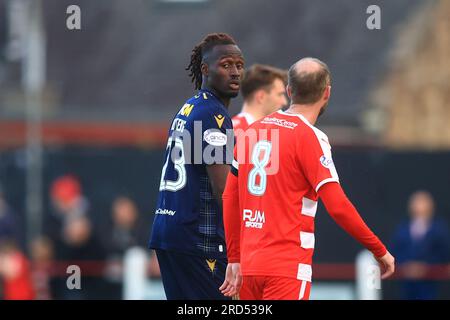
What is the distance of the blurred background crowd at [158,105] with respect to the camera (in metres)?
17.4

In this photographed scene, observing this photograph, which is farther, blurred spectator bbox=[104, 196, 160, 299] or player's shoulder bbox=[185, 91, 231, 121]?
blurred spectator bbox=[104, 196, 160, 299]

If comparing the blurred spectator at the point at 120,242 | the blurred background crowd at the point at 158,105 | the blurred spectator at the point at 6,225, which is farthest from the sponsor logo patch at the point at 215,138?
the blurred spectator at the point at 6,225

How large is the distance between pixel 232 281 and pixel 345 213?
0.79 m

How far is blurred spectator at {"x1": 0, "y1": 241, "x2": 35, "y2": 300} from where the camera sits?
620 inches

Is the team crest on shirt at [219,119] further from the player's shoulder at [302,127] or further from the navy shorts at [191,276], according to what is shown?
the navy shorts at [191,276]

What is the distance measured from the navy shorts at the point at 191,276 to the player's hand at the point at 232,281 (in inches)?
10.4

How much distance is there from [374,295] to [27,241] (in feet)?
19.3

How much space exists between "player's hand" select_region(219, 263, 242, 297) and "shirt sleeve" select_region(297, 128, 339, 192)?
0.69 meters

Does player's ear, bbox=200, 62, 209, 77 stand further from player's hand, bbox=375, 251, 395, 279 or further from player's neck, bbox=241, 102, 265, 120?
player's neck, bbox=241, 102, 265, 120

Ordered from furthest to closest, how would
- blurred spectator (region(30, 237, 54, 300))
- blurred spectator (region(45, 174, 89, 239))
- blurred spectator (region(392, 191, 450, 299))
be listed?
blurred spectator (region(45, 174, 89, 239)), blurred spectator (region(30, 237, 54, 300)), blurred spectator (region(392, 191, 450, 299))

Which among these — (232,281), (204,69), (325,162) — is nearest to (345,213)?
(325,162)

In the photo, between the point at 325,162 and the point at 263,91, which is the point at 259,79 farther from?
the point at 325,162

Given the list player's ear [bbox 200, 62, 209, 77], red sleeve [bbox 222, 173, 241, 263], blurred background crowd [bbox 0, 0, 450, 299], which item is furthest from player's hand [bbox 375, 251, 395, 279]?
blurred background crowd [bbox 0, 0, 450, 299]

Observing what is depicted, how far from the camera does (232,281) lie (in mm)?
6816
